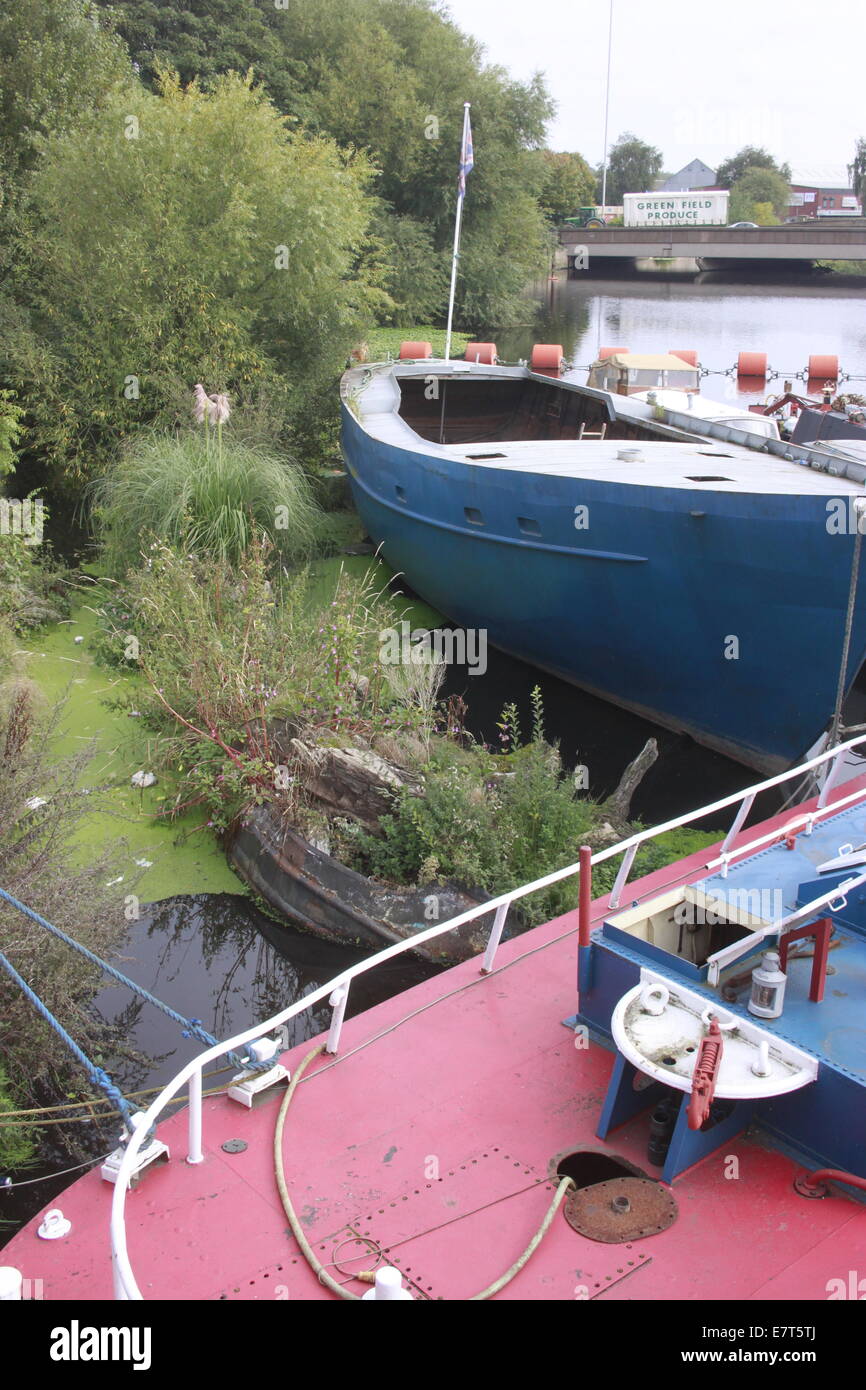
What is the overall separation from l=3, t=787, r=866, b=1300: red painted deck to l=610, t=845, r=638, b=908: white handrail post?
3.68ft

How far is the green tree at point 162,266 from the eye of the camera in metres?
15.9

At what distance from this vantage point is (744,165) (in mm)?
113875

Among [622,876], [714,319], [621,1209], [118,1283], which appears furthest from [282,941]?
[714,319]

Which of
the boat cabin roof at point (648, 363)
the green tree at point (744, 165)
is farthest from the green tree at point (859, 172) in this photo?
the boat cabin roof at point (648, 363)

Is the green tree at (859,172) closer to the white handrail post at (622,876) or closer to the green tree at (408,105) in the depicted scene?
the green tree at (408,105)

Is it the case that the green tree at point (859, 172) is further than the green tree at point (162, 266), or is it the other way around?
the green tree at point (859, 172)

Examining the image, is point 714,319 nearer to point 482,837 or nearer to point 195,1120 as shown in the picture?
point 482,837

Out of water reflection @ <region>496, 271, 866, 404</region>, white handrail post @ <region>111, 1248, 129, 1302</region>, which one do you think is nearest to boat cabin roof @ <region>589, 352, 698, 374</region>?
water reflection @ <region>496, 271, 866, 404</region>

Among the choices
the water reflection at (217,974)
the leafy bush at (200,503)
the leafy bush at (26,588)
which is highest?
the leafy bush at (200,503)

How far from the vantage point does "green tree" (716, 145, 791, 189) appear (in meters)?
114

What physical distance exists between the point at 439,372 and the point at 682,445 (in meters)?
6.62

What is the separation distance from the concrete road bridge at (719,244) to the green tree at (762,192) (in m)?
27.0

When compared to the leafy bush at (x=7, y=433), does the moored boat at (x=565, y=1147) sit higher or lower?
lower

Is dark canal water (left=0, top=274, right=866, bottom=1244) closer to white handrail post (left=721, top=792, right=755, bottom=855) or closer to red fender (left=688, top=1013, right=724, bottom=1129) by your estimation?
white handrail post (left=721, top=792, right=755, bottom=855)
